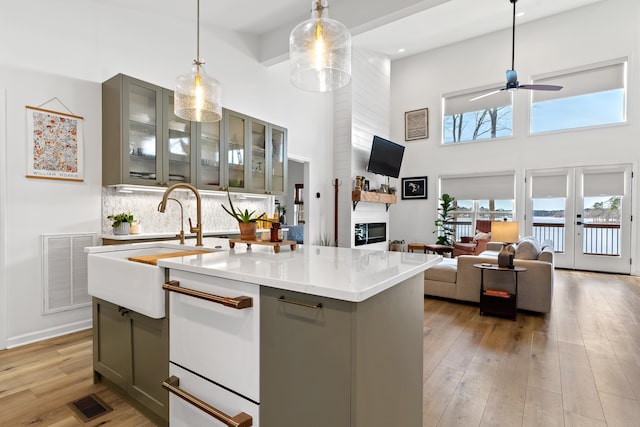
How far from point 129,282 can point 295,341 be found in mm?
1021


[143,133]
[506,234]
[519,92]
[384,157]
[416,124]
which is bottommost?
[506,234]

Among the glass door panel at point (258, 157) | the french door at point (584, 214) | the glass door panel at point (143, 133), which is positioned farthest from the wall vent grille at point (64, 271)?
the french door at point (584, 214)

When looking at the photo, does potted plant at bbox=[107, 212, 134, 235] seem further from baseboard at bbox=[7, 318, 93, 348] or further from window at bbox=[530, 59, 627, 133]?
window at bbox=[530, 59, 627, 133]

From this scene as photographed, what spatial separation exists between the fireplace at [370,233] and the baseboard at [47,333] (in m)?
4.71

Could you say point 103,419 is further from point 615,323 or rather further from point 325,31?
point 615,323

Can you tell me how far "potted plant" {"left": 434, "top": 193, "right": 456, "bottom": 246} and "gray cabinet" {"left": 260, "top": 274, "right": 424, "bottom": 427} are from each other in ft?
22.3

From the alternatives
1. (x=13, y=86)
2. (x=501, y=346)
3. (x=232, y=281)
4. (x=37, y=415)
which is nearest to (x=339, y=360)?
(x=232, y=281)

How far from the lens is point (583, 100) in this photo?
646cm

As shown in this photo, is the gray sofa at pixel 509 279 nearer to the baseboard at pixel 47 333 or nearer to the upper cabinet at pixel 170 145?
the upper cabinet at pixel 170 145

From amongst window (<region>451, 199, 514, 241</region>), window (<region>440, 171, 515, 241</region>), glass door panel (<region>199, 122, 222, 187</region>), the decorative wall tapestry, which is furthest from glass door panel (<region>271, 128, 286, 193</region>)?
window (<region>451, 199, 514, 241</region>)

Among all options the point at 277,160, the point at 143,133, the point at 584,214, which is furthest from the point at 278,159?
the point at 584,214

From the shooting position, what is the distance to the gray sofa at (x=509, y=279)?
11.5ft

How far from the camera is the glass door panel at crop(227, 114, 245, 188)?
4.21m

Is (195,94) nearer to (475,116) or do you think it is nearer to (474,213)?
(474,213)
